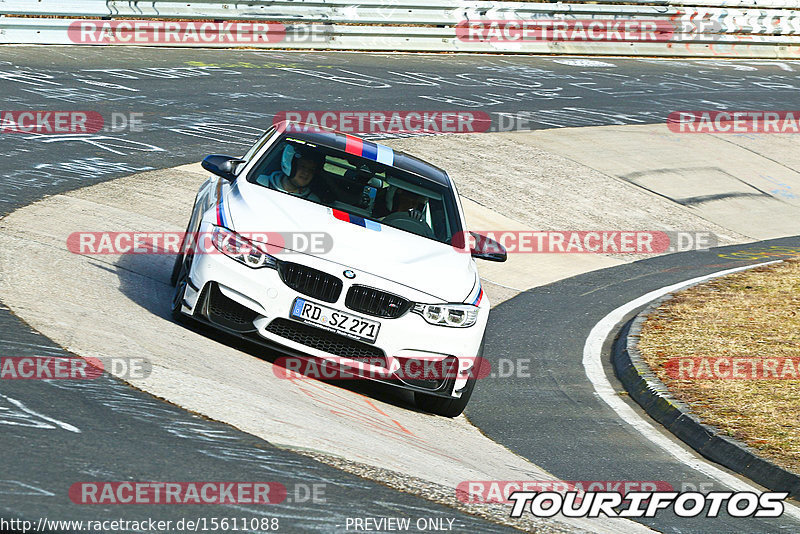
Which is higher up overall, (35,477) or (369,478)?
(35,477)

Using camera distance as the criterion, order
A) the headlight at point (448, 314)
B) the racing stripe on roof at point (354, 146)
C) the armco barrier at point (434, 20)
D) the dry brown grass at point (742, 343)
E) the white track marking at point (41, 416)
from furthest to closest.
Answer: the armco barrier at point (434, 20) → the racing stripe on roof at point (354, 146) → the dry brown grass at point (742, 343) → the headlight at point (448, 314) → the white track marking at point (41, 416)

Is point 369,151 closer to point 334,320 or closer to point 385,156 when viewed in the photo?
point 385,156

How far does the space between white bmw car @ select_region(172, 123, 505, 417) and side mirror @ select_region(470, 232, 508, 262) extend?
16 centimetres

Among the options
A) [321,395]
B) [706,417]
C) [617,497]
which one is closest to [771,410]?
[706,417]

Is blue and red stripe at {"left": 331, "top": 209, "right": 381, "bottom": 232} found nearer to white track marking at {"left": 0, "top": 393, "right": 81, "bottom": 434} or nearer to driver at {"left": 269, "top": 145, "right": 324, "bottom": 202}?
driver at {"left": 269, "top": 145, "right": 324, "bottom": 202}

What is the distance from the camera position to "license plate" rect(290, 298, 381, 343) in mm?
6992

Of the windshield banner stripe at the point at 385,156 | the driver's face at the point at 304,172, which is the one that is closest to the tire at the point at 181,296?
the driver's face at the point at 304,172

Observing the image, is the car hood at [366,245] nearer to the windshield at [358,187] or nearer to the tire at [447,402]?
the windshield at [358,187]

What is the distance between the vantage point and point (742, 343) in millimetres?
10242

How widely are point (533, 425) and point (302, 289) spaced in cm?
Result: 207

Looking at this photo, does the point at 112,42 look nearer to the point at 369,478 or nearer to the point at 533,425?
the point at 533,425

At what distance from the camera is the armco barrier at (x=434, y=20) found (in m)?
19.3

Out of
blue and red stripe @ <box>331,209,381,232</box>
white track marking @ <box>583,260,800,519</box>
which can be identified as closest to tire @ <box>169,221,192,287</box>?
blue and red stripe @ <box>331,209,381,232</box>

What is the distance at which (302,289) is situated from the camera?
701 centimetres
